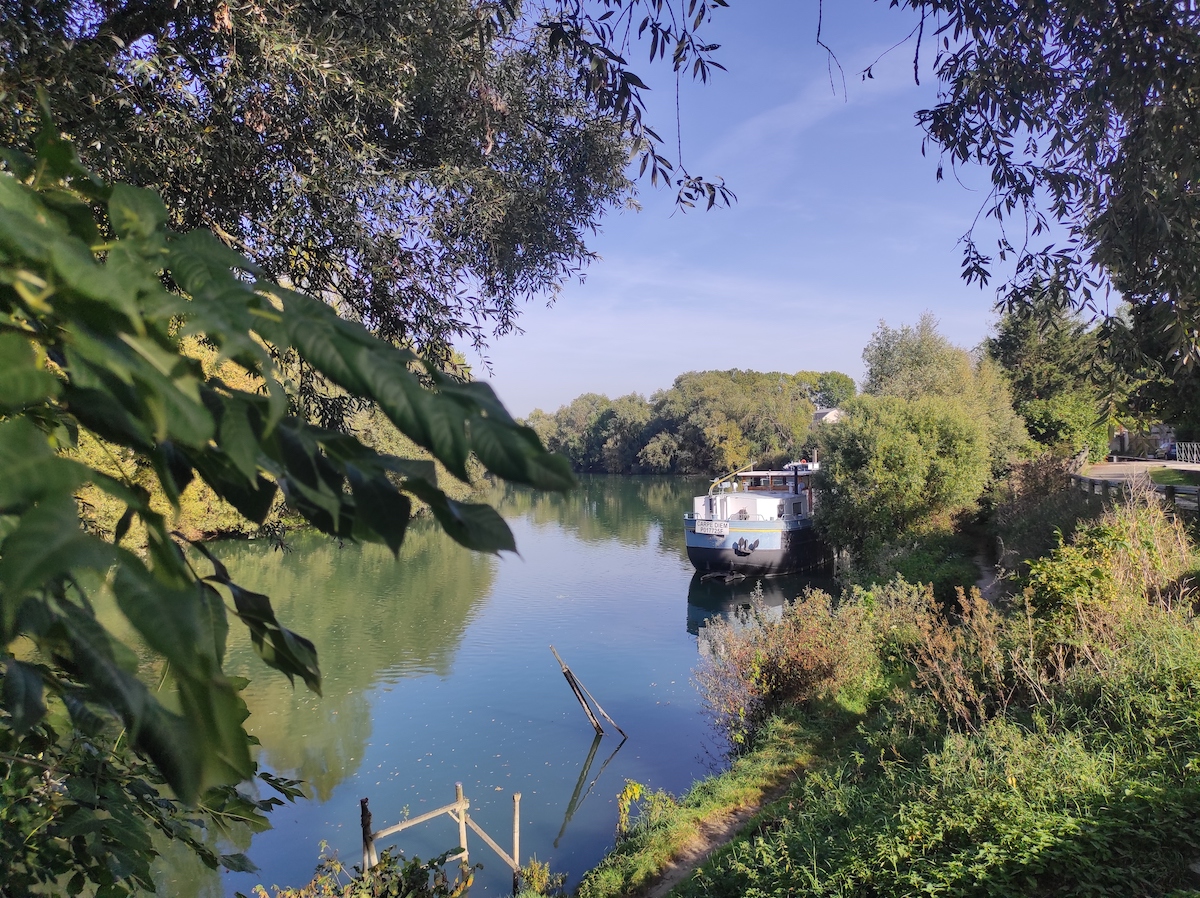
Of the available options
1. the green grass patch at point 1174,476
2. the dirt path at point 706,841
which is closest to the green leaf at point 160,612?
the dirt path at point 706,841

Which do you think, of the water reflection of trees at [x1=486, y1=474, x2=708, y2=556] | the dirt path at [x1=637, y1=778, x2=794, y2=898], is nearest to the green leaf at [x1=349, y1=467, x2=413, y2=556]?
the dirt path at [x1=637, y1=778, x2=794, y2=898]

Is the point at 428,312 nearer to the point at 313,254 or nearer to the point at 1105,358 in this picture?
the point at 313,254

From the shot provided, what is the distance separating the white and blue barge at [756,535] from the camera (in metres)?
24.1

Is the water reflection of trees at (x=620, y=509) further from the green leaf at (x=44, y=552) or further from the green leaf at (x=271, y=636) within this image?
the green leaf at (x=44, y=552)

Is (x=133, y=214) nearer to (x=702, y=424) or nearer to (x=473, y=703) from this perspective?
(x=473, y=703)

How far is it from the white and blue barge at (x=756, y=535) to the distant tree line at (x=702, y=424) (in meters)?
23.7

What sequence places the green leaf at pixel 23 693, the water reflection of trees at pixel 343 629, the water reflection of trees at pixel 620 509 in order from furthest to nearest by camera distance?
the water reflection of trees at pixel 620 509
the water reflection of trees at pixel 343 629
the green leaf at pixel 23 693

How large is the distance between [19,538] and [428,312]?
4527mm

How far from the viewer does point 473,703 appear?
14094 millimetres

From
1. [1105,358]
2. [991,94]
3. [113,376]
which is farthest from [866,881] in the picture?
[113,376]

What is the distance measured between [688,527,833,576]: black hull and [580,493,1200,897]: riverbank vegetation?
13691mm

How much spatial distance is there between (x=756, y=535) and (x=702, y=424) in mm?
43650

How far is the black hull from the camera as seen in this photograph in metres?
24.2

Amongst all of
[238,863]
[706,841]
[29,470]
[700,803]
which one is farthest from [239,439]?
[700,803]
